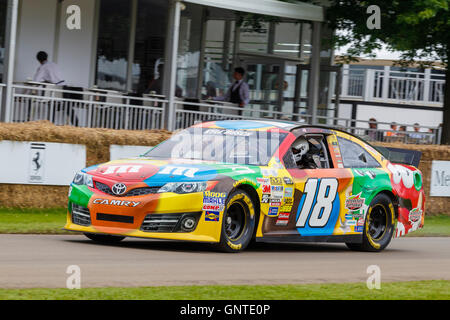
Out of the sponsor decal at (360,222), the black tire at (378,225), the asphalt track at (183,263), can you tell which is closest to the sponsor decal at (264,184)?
the asphalt track at (183,263)

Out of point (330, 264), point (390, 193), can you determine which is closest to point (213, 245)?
point (330, 264)

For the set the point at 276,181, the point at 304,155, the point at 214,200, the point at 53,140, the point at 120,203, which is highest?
the point at 304,155

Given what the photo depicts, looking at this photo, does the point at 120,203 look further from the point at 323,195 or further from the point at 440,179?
the point at 440,179

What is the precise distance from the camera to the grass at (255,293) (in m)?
7.24

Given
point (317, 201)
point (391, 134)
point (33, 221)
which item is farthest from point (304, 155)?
point (391, 134)

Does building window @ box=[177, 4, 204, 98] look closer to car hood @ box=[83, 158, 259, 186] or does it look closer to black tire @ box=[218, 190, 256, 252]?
car hood @ box=[83, 158, 259, 186]

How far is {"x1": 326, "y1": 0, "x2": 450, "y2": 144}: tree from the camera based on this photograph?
22.8m

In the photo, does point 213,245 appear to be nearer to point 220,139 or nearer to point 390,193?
point 220,139

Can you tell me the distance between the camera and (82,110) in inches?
811

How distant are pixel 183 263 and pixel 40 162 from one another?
6.56 metres

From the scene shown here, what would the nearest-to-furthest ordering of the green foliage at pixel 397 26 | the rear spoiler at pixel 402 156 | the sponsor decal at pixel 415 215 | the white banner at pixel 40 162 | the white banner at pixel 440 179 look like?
the sponsor decal at pixel 415 215, the rear spoiler at pixel 402 156, the white banner at pixel 40 162, the white banner at pixel 440 179, the green foliage at pixel 397 26

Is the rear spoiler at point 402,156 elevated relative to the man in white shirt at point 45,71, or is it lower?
lower

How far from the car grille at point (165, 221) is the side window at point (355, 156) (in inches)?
115

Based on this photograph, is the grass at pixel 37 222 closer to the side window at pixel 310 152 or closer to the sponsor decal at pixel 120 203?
the sponsor decal at pixel 120 203
